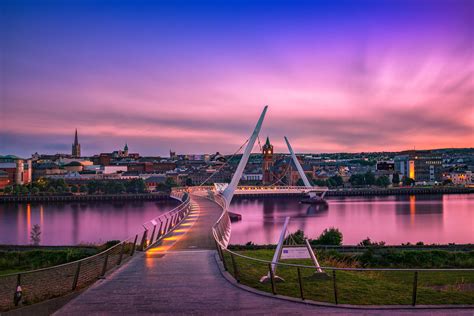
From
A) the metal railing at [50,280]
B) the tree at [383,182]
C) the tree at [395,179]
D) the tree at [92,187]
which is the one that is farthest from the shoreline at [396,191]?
the metal railing at [50,280]

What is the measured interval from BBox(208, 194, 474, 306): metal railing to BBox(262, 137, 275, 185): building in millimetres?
121358

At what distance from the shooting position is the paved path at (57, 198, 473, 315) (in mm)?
5852

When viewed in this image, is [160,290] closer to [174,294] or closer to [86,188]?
[174,294]

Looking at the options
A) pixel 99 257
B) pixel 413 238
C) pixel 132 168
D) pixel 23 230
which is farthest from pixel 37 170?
pixel 99 257

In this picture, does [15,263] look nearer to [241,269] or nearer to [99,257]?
[99,257]

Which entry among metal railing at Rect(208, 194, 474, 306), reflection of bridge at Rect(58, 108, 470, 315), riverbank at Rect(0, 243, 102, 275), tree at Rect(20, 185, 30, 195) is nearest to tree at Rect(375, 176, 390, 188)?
tree at Rect(20, 185, 30, 195)

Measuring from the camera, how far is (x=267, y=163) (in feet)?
438

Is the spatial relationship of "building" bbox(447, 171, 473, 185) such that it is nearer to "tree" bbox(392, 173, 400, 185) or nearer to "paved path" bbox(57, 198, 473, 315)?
"tree" bbox(392, 173, 400, 185)

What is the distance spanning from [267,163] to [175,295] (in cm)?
12728

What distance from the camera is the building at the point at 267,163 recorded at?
130312 millimetres

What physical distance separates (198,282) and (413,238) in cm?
2585

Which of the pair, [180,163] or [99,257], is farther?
[180,163]

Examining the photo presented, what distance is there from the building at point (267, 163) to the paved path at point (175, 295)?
121 meters

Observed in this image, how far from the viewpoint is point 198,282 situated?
7293 mm
